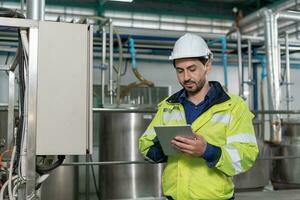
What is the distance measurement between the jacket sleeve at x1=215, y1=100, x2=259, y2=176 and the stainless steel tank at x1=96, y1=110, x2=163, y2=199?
1536mm

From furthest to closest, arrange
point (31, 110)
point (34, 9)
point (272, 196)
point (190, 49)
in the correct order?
point (272, 196) → point (34, 9) → point (190, 49) → point (31, 110)

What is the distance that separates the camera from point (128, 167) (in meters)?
2.91

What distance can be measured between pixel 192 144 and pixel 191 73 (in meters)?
0.28

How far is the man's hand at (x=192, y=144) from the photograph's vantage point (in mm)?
1269

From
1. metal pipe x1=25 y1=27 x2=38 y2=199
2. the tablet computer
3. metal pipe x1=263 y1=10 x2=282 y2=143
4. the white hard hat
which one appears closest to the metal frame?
metal pipe x1=25 y1=27 x2=38 y2=199

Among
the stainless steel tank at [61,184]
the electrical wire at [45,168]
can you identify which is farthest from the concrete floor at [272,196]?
the electrical wire at [45,168]

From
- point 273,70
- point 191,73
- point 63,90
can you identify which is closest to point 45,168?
point 63,90

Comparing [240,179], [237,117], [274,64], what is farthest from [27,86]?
[274,64]

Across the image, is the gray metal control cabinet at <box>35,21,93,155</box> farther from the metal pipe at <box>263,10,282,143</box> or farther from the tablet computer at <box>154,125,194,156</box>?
the metal pipe at <box>263,10,282,143</box>

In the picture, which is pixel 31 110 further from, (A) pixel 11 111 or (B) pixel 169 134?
(A) pixel 11 111

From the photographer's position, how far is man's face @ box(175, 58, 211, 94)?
1.41 meters

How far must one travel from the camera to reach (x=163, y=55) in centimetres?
498

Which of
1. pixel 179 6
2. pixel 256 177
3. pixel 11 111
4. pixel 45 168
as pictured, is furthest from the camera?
pixel 179 6

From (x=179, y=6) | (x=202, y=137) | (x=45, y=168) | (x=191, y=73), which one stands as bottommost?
(x=45, y=168)
